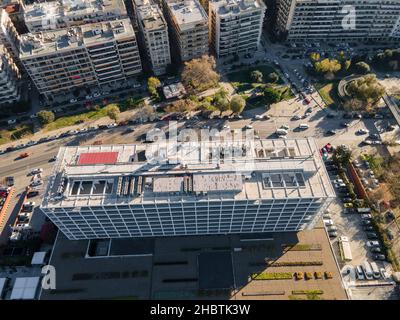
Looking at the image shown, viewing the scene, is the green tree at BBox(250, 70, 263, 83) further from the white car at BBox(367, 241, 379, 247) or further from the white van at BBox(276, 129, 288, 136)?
the white car at BBox(367, 241, 379, 247)

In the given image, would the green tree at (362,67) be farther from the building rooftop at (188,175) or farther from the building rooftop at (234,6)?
the building rooftop at (188,175)

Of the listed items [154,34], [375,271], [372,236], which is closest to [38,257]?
[154,34]

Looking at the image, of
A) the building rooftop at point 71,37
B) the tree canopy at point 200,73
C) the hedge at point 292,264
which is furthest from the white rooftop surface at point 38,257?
the tree canopy at point 200,73

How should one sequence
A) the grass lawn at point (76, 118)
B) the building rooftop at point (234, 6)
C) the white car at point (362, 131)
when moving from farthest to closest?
1. the building rooftop at point (234, 6)
2. the grass lawn at point (76, 118)
3. the white car at point (362, 131)

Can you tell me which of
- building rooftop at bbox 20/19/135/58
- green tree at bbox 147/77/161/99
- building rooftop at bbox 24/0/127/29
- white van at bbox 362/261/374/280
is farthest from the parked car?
building rooftop at bbox 24/0/127/29

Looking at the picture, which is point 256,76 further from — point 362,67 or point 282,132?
point 362,67

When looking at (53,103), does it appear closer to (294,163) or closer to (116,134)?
(116,134)
